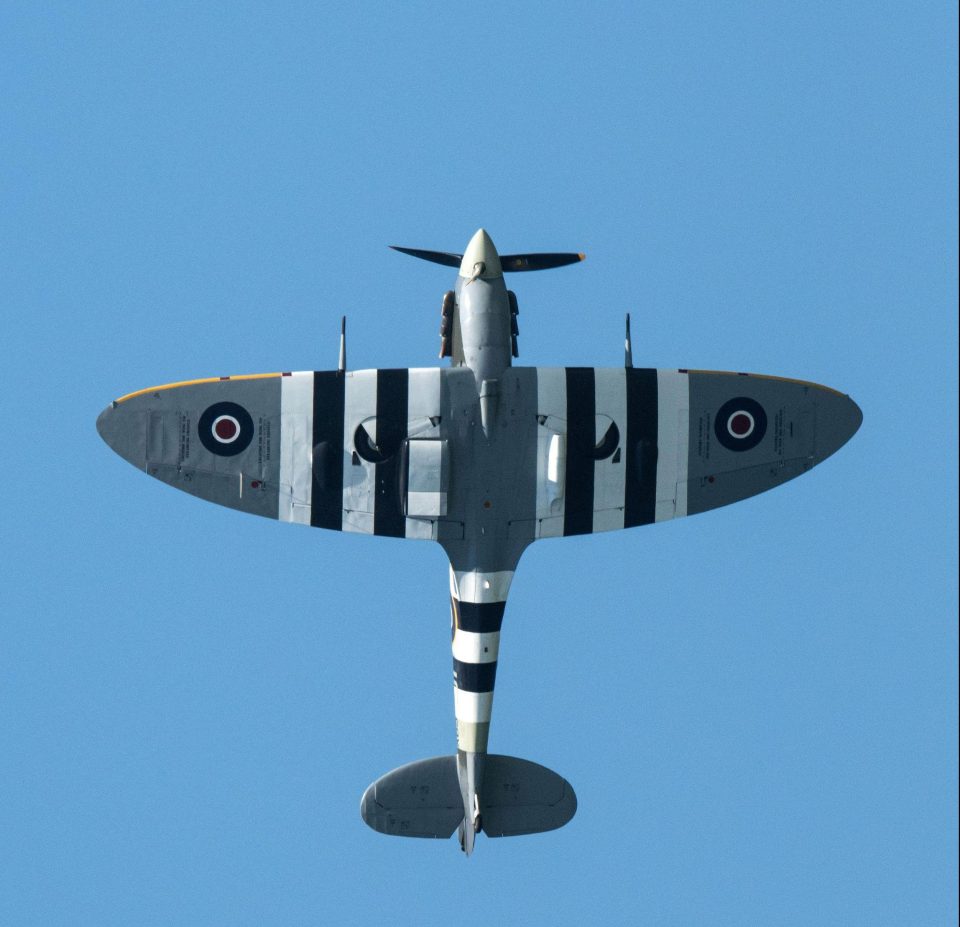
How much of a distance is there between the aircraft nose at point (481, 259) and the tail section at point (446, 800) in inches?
265

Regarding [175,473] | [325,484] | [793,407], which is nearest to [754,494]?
[793,407]

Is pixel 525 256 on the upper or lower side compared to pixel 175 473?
upper

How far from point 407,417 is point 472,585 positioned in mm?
2507

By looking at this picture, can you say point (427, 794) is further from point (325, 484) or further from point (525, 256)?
point (525, 256)

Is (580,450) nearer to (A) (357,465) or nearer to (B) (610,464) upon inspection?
(B) (610,464)

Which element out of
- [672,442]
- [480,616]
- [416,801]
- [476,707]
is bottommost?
[416,801]

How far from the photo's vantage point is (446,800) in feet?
91.8

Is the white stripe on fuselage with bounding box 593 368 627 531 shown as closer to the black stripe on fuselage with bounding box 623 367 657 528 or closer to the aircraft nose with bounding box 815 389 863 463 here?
the black stripe on fuselage with bounding box 623 367 657 528

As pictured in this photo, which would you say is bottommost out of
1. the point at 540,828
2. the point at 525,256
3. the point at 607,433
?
the point at 540,828

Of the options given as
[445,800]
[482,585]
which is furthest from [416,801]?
[482,585]

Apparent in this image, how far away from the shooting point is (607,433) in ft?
91.4

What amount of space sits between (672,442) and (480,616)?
143 inches

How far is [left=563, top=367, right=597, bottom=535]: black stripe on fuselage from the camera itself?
27.7 m

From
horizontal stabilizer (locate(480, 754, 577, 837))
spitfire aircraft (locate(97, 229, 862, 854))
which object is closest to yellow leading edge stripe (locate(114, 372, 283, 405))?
spitfire aircraft (locate(97, 229, 862, 854))
